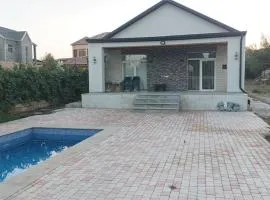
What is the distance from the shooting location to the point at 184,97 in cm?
1795

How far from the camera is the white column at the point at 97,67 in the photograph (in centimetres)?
2030

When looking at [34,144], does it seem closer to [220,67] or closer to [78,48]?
[220,67]

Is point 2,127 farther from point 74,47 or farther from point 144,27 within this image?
point 74,47

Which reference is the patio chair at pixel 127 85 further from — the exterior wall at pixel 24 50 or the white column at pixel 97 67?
the exterior wall at pixel 24 50

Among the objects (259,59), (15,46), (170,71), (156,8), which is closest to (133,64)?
(170,71)

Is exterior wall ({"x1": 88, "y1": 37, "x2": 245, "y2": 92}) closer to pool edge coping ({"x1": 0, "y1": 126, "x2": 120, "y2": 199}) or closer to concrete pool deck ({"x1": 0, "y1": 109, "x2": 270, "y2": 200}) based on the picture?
concrete pool deck ({"x1": 0, "y1": 109, "x2": 270, "y2": 200})

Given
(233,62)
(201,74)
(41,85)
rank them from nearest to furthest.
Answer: (233,62), (41,85), (201,74)

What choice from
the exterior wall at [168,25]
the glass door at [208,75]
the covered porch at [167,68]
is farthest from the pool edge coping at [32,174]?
the glass door at [208,75]

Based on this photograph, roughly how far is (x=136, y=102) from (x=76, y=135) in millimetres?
6565

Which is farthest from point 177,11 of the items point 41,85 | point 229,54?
point 41,85

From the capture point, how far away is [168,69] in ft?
73.6

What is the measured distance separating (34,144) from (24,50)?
39.0 metres

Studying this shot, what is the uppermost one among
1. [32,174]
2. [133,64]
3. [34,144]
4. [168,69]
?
[133,64]

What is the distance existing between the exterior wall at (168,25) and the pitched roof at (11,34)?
28854mm
